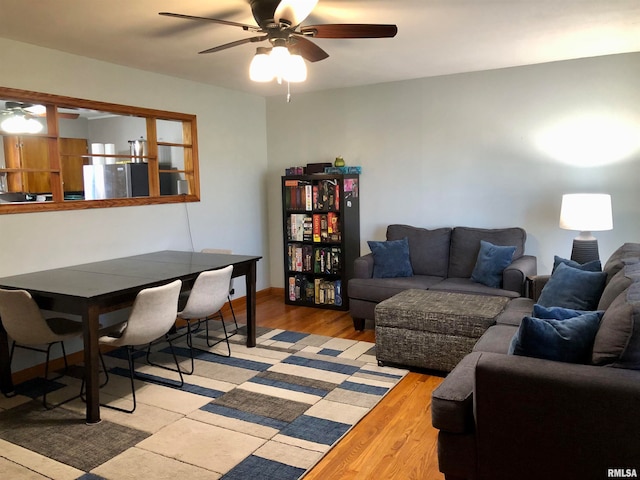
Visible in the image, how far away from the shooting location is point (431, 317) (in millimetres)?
3467

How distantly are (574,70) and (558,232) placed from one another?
1479 mm

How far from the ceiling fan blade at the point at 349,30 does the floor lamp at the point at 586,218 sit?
2275 millimetres

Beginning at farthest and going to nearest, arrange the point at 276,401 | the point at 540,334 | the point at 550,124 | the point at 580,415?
the point at 550,124 → the point at 276,401 → the point at 540,334 → the point at 580,415

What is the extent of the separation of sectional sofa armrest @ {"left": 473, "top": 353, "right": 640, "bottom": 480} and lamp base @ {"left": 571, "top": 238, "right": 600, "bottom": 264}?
243 centimetres

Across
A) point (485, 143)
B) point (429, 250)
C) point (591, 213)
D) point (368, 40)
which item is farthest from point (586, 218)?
point (368, 40)

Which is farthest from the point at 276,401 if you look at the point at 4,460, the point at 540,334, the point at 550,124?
the point at 550,124

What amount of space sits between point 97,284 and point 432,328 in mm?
2275

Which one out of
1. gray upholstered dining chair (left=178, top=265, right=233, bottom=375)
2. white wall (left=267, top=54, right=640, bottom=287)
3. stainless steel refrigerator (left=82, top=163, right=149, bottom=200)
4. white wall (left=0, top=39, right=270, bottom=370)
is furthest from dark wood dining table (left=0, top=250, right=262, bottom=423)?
white wall (left=267, top=54, right=640, bottom=287)

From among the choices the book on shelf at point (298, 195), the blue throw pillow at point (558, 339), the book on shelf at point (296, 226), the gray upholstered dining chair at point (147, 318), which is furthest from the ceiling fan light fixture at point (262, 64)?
the book on shelf at point (296, 226)

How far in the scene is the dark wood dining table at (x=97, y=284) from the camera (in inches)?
115

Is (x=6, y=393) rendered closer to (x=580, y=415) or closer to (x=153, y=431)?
(x=153, y=431)

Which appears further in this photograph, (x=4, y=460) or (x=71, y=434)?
(x=71, y=434)

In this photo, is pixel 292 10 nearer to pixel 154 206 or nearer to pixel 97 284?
pixel 97 284

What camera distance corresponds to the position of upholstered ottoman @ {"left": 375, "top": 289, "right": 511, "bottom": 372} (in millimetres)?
3375
